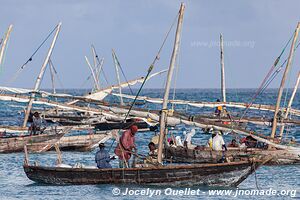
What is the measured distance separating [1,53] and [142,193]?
19.9 m

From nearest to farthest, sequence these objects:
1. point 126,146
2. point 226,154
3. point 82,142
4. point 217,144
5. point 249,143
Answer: point 126,146, point 226,154, point 217,144, point 249,143, point 82,142

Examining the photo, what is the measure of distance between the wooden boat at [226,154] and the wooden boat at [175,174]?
656 cm

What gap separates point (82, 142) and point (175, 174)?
17.0 meters

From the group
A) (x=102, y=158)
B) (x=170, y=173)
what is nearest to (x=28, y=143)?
(x=102, y=158)

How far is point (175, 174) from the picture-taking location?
99.9 feet

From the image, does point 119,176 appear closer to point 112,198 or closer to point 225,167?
point 112,198

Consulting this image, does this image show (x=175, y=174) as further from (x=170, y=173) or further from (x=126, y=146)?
(x=126, y=146)

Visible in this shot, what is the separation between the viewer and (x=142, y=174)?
30.5 meters

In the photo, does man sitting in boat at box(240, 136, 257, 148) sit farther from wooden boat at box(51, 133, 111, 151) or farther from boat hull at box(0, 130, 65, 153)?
boat hull at box(0, 130, 65, 153)

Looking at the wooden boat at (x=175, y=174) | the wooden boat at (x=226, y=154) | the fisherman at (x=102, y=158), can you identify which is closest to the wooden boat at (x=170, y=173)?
the wooden boat at (x=175, y=174)

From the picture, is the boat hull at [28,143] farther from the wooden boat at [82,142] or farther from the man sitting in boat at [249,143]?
the man sitting in boat at [249,143]

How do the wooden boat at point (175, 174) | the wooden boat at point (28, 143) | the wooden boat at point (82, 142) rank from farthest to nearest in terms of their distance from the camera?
the wooden boat at point (82, 142)
the wooden boat at point (28, 143)
the wooden boat at point (175, 174)

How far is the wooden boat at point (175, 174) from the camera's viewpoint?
30.5 m

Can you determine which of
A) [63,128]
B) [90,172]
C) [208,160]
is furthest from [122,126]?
[90,172]
